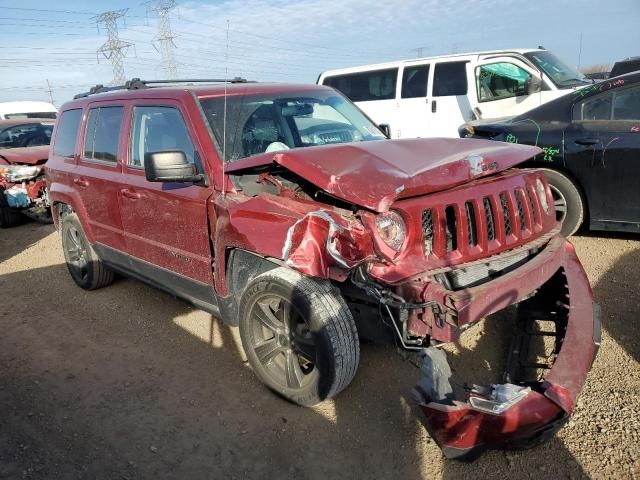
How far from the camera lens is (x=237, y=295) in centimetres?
316

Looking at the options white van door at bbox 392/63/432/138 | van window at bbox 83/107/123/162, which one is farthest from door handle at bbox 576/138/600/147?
white van door at bbox 392/63/432/138

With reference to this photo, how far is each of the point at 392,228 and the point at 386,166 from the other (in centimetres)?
32

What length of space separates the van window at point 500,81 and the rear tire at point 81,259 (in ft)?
22.4

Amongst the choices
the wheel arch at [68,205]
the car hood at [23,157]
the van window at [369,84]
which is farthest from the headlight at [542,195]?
the car hood at [23,157]

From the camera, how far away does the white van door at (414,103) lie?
9297 mm

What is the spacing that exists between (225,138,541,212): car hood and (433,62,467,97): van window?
6.41 metres

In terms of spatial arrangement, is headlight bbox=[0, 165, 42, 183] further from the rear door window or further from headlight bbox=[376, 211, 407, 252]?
the rear door window

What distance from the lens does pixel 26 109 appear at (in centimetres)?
1730

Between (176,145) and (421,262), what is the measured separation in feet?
6.50

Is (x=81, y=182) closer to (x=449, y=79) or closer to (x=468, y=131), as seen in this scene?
(x=468, y=131)

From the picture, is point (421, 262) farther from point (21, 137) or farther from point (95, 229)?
point (21, 137)

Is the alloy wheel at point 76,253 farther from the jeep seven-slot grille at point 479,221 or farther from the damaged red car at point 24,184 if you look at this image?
the jeep seven-slot grille at point 479,221

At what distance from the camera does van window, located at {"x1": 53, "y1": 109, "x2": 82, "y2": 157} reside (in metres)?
4.67

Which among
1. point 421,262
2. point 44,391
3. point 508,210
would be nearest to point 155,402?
point 44,391
